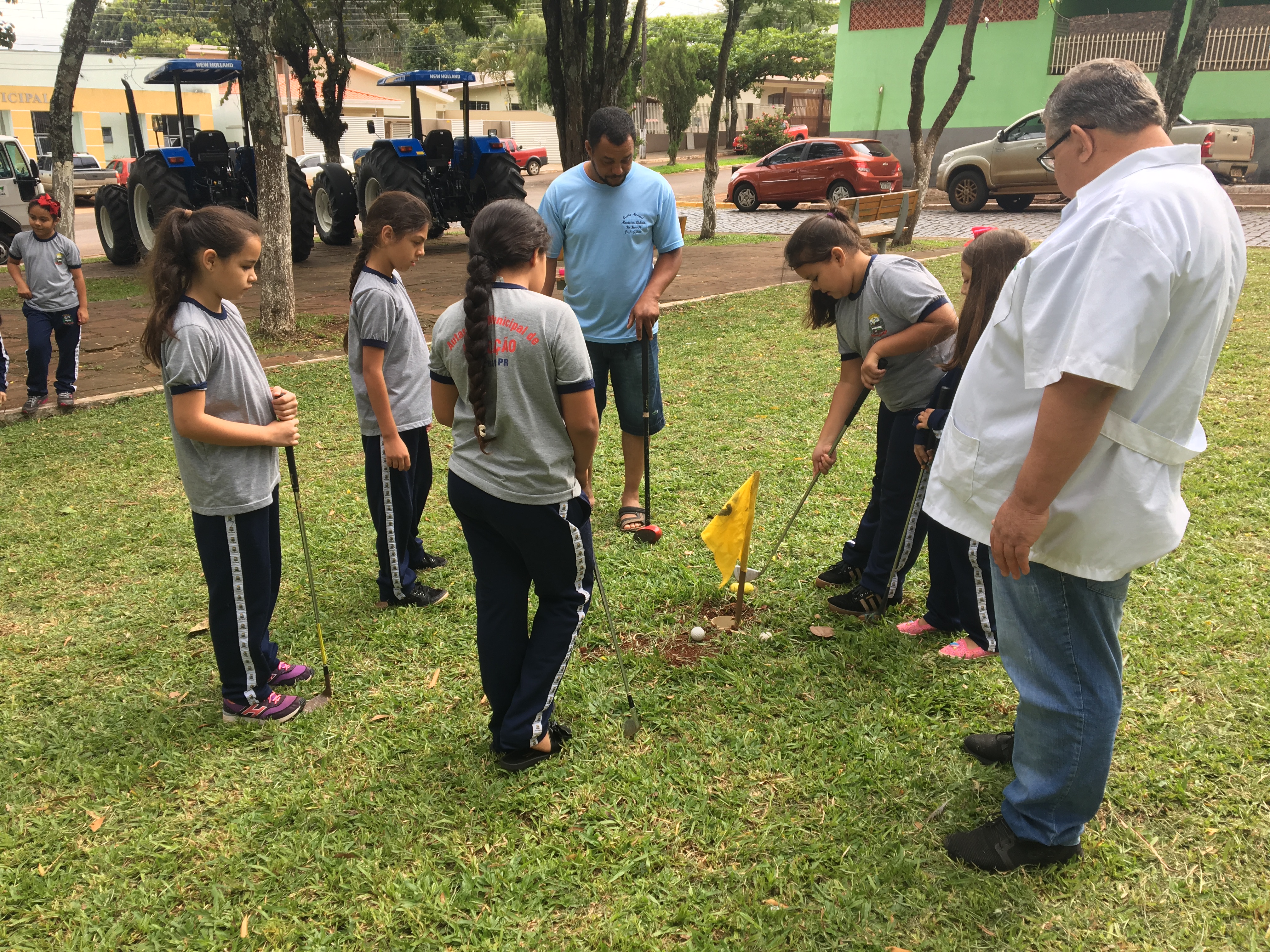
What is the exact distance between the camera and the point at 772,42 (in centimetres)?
4406

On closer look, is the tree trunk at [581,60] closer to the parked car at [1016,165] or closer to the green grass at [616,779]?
the parked car at [1016,165]

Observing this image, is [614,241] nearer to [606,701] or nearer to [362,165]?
[606,701]

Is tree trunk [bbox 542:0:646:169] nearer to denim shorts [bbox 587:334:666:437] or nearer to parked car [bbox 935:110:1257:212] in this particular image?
denim shorts [bbox 587:334:666:437]

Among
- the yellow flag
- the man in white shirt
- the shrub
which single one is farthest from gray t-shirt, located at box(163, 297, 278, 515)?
the shrub

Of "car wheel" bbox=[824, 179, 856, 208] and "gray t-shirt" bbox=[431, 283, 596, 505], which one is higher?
"gray t-shirt" bbox=[431, 283, 596, 505]

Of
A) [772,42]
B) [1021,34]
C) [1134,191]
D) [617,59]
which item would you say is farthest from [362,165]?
[772,42]

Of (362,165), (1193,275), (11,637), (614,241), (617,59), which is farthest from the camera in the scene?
(362,165)

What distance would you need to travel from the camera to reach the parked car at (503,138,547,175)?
36125 millimetres

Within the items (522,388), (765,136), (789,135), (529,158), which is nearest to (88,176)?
(529,158)

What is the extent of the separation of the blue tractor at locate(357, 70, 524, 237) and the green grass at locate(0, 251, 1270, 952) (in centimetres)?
1078

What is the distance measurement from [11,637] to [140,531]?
1.14 metres

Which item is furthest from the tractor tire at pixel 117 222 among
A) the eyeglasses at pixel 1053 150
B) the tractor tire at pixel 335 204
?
the eyeglasses at pixel 1053 150

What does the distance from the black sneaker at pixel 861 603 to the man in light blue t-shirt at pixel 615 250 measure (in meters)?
1.25

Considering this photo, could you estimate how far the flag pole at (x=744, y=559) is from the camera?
11.9 ft
